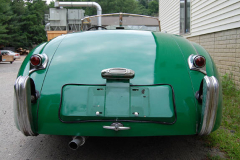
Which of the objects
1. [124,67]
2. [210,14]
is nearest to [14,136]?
[124,67]

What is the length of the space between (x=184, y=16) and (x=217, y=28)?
375 centimetres

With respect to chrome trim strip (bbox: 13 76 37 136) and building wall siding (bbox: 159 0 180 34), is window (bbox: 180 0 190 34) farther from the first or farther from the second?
chrome trim strip (bbox: 13 76 37 136)

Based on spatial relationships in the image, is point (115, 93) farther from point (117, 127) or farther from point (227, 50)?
point (227, 50)

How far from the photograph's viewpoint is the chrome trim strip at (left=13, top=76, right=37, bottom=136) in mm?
1752

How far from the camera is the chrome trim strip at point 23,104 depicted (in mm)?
1752

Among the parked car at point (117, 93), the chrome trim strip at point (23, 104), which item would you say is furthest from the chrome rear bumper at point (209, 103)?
the chrome trim strip at point (23, 104)

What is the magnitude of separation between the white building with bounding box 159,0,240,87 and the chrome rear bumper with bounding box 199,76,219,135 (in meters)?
4.06

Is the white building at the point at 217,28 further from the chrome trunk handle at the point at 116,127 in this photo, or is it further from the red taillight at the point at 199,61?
the chrome trunk handle at the point at 116,127

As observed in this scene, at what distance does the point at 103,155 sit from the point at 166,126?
0.87 metres

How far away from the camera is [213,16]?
6.72 meters

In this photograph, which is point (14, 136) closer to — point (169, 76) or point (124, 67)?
point (124, 67)

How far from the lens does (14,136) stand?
2.97m

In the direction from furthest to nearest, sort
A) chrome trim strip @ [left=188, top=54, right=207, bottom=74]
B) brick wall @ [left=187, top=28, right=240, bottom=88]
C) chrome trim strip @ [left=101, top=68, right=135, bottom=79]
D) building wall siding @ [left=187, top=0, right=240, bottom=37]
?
building wall siding @ [left=187, top=0, right=240, bottom=37] → brick wall @ [left=187, top=28, right=240, bottom=88] → chrome trim strip @ [left=188, top=54, right=207, bottom=74] → chrome trim strip @ [left=101, top=68, right=135, bottom=79]

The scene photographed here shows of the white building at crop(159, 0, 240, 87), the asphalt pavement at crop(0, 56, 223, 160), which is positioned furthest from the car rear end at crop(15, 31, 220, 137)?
the white building at crop(159, 0, 240, 87)
